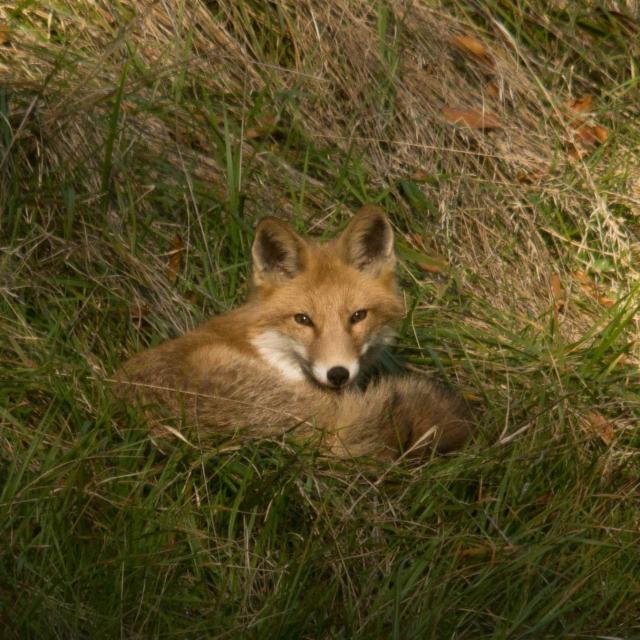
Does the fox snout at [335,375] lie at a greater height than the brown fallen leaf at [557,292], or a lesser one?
lesser

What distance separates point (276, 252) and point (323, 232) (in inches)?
36.2

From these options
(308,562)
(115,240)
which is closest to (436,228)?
(115,240)

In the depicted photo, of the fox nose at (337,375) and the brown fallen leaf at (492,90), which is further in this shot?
the brown fallen leaf at (492,90)

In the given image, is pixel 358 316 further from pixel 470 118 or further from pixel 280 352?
pixel 470 118

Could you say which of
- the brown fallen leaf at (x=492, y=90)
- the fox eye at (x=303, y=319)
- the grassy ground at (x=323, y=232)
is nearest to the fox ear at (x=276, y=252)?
the fox eye at (x=303, y=319)

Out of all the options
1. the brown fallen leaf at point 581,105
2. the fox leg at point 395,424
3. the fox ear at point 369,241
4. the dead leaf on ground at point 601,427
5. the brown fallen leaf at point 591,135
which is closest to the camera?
the fox leg at point 395,424

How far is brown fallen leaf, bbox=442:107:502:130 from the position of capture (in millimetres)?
6172

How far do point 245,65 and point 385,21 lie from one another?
0.92m

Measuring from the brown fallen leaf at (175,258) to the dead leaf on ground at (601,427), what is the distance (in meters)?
2.00

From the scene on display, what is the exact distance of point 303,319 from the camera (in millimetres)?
4734

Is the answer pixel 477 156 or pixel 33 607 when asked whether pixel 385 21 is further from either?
pixel 33 607

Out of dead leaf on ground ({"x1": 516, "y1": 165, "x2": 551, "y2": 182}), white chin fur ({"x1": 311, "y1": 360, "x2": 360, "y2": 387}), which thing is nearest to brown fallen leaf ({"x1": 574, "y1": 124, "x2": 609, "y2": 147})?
dead leaf on ground ({"x1": 516, "y1": 165, "x2": 551, "y2": 182})

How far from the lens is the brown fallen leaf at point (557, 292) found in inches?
222

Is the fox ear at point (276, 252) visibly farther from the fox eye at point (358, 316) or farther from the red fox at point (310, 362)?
the fox eye at point (358, 316)
